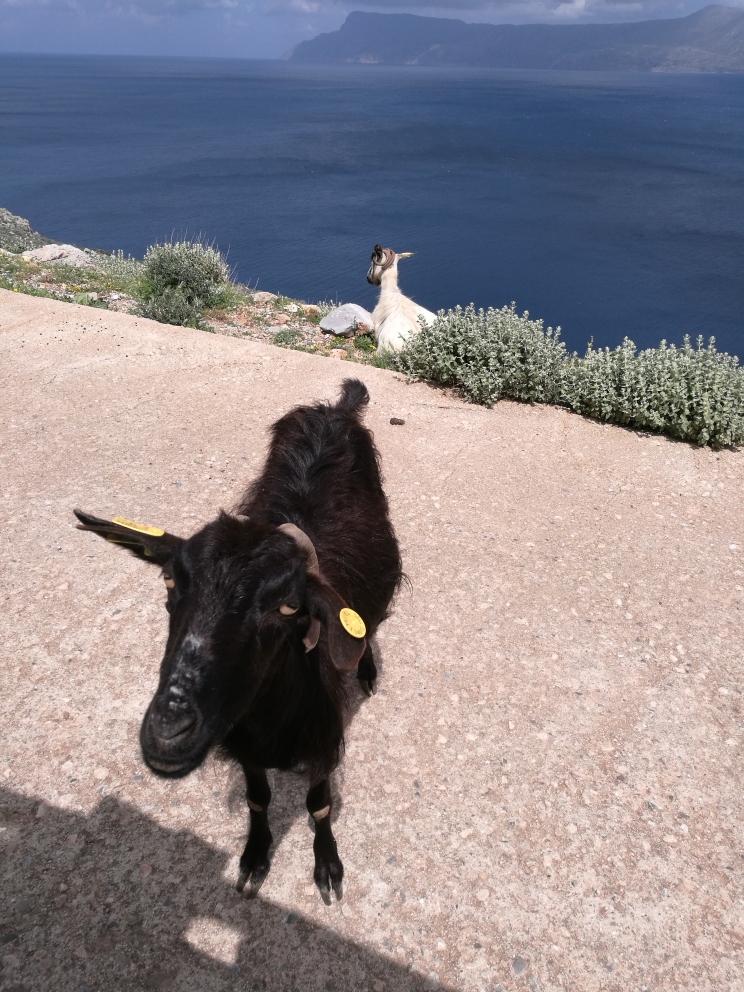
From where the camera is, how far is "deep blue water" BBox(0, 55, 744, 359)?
28.6 meters

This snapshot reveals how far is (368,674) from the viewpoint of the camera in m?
4.84

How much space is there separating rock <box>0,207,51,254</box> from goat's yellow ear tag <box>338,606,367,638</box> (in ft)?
70.5

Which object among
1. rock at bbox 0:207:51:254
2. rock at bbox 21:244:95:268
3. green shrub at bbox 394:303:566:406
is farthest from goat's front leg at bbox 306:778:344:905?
rock at bbox 0:207:51:254

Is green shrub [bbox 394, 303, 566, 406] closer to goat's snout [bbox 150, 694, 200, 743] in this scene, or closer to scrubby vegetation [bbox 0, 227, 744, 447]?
scrubby vegetation [bbox 0, 227, 744, 447]

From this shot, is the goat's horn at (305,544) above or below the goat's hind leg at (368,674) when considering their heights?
above

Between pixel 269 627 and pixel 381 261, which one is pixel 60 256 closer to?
pixel 381 261

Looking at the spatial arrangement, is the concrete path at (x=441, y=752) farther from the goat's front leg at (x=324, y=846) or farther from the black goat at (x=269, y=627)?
the black goat at (x=269, y=627)

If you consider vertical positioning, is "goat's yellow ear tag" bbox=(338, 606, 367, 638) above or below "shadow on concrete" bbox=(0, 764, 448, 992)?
above

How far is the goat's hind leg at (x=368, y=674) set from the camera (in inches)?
190

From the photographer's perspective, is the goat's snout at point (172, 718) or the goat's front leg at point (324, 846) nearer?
the goat's snout at point (172, 718)

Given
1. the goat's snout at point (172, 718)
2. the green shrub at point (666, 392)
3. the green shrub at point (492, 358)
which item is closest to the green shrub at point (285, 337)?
the green shrub at point (492, 358)

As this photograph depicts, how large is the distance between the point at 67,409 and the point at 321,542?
575 cm

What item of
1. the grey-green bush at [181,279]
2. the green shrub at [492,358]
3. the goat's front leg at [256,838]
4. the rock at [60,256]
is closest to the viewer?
the goat's front leg at [256,838]

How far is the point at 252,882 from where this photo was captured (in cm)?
367
